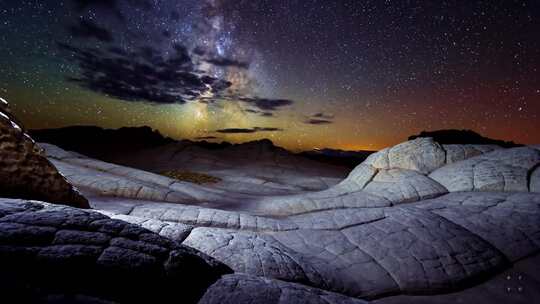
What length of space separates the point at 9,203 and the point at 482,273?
5667mm

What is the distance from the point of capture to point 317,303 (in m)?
2.23

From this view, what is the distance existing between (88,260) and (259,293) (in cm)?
133

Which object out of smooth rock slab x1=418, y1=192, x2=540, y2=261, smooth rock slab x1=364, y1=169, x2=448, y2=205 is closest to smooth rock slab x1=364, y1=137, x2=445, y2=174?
smooth rock slab x1=364, y1=169, x2=448, y2=205

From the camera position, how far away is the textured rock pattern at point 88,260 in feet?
5.66

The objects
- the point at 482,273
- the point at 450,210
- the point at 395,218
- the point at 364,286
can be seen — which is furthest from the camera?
the point at 450,210

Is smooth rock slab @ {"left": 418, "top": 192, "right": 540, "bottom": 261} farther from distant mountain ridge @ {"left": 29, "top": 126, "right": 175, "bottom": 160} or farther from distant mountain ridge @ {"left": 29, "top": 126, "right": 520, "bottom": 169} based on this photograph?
distant mountain ridge @ {"left": 29, "top": 126, "right": 175, "bottom": 160}

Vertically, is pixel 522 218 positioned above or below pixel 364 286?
above

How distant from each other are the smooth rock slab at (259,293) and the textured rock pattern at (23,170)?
11.6 feet

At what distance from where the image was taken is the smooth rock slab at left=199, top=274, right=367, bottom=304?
209 centimetres

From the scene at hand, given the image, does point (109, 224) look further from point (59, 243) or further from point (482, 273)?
point (482, 273)

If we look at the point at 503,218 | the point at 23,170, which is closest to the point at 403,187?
the point at 503,218

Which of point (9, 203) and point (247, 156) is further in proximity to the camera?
point (247, 156)

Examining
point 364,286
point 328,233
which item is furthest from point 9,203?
point 328,233

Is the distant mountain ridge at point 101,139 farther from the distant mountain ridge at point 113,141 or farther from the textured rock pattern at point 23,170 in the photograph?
the textured rock pattern at point 23,170
